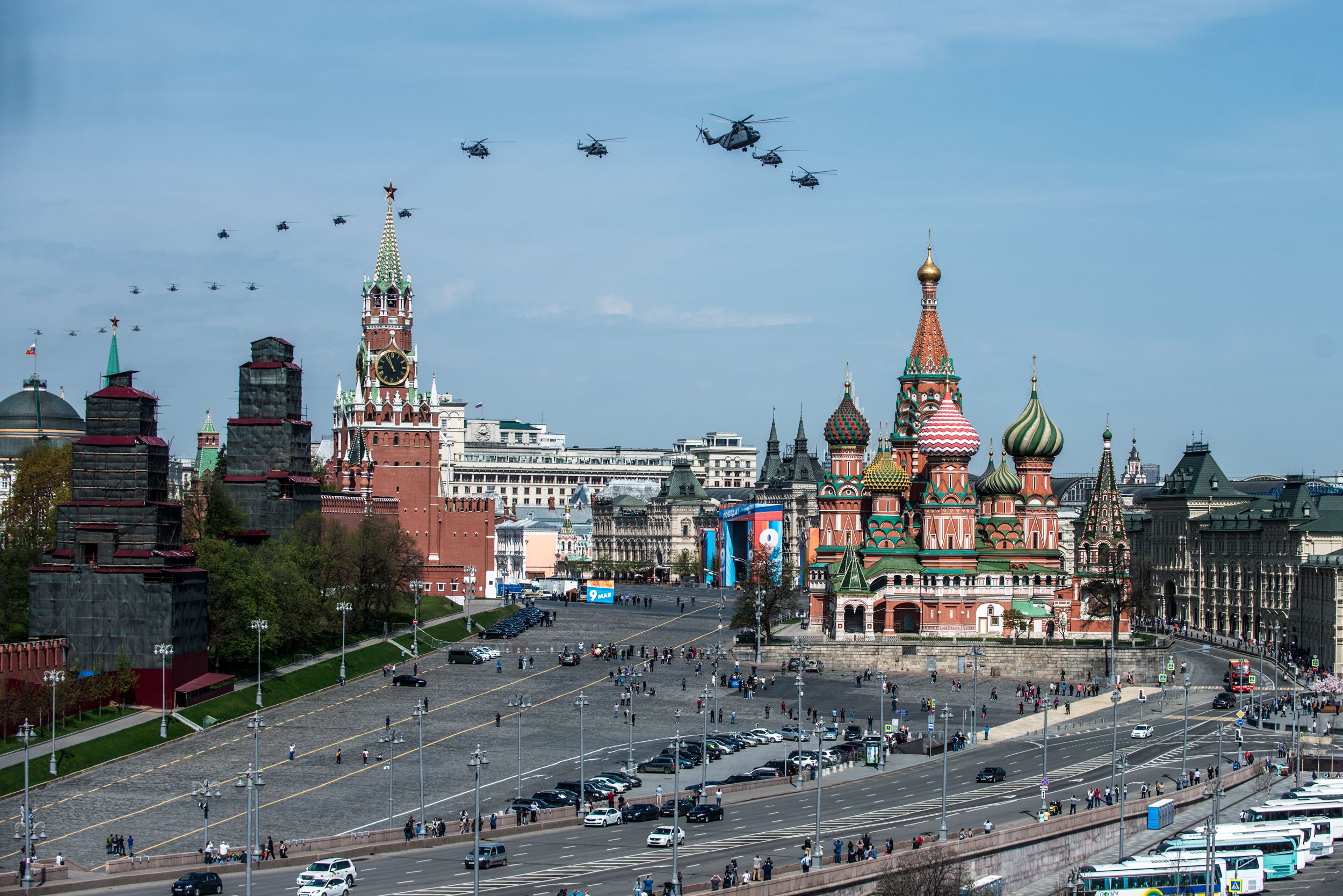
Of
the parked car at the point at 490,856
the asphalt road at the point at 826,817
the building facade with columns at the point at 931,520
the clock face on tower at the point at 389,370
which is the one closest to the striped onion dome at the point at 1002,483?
the building facade with columns at the point at 931,520

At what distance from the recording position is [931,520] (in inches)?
4924

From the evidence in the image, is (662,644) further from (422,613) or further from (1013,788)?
(1013,788)

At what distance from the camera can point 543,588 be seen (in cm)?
17325

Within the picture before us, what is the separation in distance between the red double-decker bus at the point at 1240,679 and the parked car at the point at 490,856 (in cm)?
5340

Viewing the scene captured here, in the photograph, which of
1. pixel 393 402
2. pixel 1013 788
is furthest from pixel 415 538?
pixel 1013 788

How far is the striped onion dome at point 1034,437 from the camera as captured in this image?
431ft

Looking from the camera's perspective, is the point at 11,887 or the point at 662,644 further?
the point at 662,644

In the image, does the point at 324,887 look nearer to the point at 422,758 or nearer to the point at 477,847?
the point at 477,847

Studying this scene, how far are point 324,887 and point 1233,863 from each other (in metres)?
29.1

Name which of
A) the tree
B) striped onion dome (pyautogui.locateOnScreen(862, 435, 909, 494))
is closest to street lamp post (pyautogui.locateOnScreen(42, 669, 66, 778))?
the tree

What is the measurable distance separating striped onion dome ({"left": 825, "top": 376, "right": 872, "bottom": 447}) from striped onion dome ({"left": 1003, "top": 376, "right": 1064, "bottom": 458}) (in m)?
9.96

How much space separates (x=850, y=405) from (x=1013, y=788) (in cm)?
5581

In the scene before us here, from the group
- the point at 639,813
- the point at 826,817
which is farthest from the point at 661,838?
the point at 826,817

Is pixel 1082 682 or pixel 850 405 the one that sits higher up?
pixel 850 405
